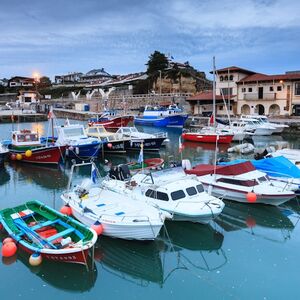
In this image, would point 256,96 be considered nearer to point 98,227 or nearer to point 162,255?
point 162,255

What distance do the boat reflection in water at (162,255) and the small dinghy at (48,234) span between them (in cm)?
110

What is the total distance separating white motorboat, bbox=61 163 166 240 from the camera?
11555 millimetres

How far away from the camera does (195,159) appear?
29000 mm

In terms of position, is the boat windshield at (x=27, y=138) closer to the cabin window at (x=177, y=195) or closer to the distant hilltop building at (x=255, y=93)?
the cabin window at (x=177, y=195)

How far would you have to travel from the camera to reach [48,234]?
467 inches

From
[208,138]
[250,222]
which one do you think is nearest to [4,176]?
[250,222]

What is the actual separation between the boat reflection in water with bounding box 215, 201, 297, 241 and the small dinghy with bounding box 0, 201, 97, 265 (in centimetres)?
615

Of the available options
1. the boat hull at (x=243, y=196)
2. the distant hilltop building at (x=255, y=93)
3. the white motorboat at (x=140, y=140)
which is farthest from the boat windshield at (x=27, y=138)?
the distant hilltop building at (x=255, y=93)

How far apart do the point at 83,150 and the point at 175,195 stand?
49.6 feet

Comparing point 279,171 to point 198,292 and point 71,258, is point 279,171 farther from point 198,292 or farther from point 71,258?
point 71,258

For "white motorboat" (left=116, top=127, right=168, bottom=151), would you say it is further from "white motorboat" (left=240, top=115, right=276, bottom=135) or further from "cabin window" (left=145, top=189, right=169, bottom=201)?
"cabin window" (left=145, top=189, right=169, bottom=201)

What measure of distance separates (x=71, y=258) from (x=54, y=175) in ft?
45.4

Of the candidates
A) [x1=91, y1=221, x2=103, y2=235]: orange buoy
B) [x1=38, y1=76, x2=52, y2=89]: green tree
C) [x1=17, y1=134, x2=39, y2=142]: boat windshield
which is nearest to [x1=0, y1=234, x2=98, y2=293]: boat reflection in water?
[x1=91, y1=221, x2=103, y2=235]: orange buoy

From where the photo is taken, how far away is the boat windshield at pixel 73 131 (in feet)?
92.9
